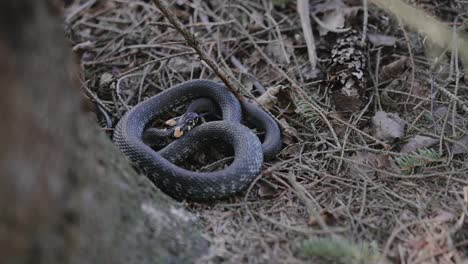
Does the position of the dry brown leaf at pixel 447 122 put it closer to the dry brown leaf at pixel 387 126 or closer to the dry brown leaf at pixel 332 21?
the dry brown leaf at pixel 387 126

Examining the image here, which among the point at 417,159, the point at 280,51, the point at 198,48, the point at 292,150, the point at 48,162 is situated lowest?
the point at 292,150

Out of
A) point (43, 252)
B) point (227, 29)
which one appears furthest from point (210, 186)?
point (227, 29)

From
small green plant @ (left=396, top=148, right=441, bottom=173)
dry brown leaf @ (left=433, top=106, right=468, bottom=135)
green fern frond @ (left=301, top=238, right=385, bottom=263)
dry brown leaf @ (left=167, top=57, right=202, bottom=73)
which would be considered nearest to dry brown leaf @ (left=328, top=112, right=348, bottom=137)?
small green plant @ (left=396, top=148, right=441, bottom=173)

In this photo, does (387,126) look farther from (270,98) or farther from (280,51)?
(280,51)

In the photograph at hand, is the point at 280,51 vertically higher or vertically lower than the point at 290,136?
higher

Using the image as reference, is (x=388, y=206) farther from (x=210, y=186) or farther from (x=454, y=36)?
(x=454, y=36)

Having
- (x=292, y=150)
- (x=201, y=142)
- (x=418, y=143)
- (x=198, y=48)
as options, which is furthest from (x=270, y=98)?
(x=418, y=143)

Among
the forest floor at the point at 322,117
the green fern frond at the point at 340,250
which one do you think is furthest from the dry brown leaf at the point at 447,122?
the green fern frond at the point at 340,250

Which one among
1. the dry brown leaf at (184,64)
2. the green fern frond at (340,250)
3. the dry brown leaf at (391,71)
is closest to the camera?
Result: the green fern frond at (340,250)

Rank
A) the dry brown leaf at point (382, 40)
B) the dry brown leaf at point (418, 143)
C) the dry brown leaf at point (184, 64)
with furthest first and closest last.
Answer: the dry brown leaf at point (184, 64) → the dry brown leaf at point (382, 40) → the dry brown leaf at point (418, 143)
